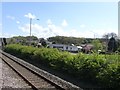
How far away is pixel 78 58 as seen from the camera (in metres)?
19.9

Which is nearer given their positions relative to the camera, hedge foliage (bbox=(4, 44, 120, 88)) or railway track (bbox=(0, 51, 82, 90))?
hedge foliage (bbox=(4, 44, 120, 88))

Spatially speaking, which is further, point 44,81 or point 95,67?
point 44,81

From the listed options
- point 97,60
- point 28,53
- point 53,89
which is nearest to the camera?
point 53,89

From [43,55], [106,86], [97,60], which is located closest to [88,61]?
[97,60]

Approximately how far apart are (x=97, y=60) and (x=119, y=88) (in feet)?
13.5

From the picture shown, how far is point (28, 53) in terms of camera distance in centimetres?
4119

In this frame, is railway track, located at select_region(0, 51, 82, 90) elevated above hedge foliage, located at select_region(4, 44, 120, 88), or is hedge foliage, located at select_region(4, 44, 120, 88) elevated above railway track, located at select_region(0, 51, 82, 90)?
hedge foliage, located at select_region(4, 44, 120, 88)

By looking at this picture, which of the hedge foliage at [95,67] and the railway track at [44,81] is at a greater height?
the hedge foliage at [95,67]

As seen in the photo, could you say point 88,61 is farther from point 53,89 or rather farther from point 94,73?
point 53,89

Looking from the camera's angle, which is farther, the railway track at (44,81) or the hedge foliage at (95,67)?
the railway track at (44,81)

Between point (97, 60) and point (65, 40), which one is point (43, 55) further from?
point (65, 40)

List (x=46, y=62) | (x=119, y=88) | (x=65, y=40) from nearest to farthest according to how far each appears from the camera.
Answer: (x=119, y=88) < (x=46, y=62) < (x=65, y=40)

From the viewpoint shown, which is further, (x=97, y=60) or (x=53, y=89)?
(x=97, y=60)

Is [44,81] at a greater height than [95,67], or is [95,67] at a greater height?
[95,67]
